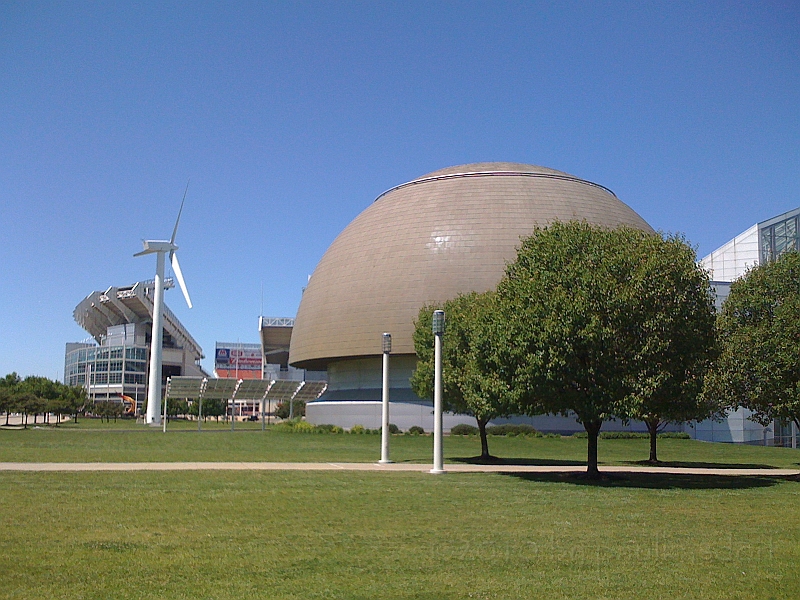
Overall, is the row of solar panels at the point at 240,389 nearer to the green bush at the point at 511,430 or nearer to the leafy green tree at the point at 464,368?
the green bush at the point at 511,430

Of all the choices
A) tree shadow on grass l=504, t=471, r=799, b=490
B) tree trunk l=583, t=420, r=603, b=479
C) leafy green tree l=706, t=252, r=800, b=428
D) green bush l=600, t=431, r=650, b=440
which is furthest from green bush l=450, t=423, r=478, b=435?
tree trunk l=583, t=420, r=603, b=479

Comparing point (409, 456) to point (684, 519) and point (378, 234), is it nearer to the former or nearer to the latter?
point (684, 519)

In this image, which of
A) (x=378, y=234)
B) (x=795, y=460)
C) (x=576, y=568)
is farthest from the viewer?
(x=378, y=234)

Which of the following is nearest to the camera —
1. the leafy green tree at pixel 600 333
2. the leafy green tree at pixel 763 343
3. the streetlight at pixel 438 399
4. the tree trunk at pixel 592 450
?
the leafy green tree at pixel 600 333

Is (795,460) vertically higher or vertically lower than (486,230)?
lower

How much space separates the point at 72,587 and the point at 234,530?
14.1 ft

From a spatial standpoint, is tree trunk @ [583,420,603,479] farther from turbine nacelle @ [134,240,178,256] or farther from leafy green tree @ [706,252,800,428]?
turbine nacelle @ [134,240,178,256]

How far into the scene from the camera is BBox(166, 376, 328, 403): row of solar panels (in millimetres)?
65438

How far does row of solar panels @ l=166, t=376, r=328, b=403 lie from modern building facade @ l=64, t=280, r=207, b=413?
74.0 metres

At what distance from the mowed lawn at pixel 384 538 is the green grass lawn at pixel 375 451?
10416 mm

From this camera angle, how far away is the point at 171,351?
16238 centimetres

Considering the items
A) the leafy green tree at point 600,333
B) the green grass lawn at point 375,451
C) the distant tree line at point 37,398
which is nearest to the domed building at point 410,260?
the green grass lawn at point 375,451

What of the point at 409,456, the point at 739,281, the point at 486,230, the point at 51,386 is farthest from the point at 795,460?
the point at 51,386

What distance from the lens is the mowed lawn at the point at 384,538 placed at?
32.6 ft
